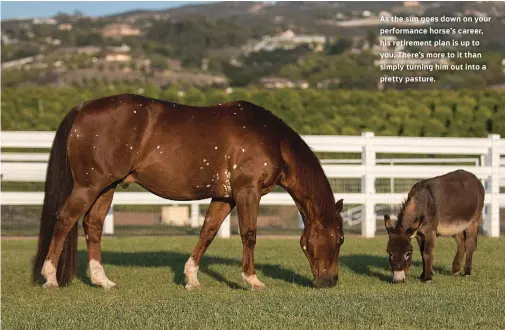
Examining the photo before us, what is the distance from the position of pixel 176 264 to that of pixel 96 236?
2.39 m

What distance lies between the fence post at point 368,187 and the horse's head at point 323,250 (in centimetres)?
670

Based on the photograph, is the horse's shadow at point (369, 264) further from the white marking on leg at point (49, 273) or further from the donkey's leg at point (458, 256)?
the white marking on leg at point (49, 273)

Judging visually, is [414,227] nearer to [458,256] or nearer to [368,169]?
[458,256]

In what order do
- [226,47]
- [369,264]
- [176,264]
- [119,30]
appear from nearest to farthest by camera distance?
[369,264]
[176,264]
[226,47]
[119,30]

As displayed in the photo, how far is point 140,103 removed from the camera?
991 cm

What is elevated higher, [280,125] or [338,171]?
[280,125]

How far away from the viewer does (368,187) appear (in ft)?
54.7

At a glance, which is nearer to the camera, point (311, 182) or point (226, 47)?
point (311, 182)

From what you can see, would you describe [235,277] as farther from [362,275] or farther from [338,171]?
[338,171]

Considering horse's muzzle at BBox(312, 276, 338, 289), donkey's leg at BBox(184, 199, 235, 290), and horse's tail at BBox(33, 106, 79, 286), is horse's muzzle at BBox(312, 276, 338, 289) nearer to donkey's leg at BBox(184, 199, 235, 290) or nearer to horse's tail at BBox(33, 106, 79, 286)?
donkey's leg at BBox(184, 199, 235, 290)

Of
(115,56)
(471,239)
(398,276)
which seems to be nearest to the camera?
(398,276)

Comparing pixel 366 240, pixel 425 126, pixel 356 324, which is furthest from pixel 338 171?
pixel 425 126

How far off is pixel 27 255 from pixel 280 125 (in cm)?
560

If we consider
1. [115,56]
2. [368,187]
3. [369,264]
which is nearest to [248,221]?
[369,264]
